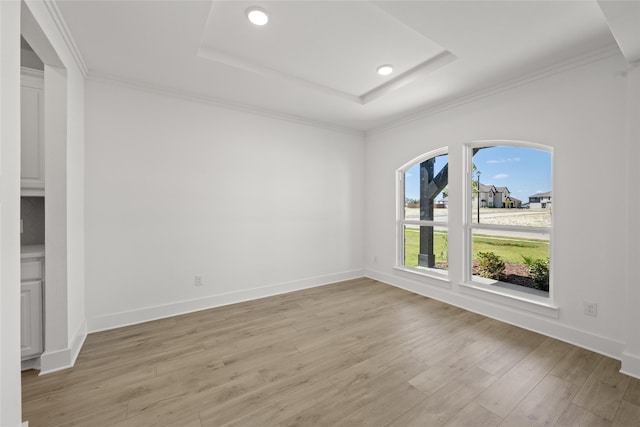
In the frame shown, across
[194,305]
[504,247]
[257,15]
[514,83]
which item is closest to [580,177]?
[504,247]

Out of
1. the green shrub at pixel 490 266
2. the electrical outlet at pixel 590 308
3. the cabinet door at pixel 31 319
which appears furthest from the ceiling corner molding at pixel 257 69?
the electrical outlet at pixel 590 308

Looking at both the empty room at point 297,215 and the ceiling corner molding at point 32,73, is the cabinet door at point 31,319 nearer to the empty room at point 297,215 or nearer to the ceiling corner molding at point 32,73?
the empty room at point 297,215

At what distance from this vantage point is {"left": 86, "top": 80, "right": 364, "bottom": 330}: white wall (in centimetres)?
289

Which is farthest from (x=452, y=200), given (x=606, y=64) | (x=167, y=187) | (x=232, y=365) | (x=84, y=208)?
(x=84, y=208)

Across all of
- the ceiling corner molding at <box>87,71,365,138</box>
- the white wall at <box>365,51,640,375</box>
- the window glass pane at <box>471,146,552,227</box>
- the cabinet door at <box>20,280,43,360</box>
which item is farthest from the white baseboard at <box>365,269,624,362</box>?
the cabinet door at <box>20,280,43,360</box>

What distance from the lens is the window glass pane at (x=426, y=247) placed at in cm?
391

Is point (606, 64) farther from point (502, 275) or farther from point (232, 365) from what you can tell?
point (232, 365)

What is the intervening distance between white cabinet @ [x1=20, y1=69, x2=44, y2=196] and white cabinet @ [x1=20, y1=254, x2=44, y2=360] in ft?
1.91

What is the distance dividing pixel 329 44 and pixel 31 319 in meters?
3.34

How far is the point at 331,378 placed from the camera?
207cm

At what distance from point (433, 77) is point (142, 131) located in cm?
329

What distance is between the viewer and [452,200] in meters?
3.62

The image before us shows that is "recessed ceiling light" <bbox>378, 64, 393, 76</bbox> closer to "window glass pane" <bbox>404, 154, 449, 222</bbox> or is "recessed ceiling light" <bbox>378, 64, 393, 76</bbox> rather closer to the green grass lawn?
"window glass pane" <bbox>404, 154, 449, 222</bbox>

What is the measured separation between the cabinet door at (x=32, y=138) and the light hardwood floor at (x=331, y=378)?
1577 mm
